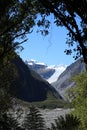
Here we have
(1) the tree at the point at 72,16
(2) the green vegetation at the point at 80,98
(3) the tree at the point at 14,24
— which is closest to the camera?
(1) the tree at the point at 72,16

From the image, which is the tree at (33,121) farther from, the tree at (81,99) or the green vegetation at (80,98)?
the tree at (81,99)

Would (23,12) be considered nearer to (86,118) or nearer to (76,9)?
(76,9)

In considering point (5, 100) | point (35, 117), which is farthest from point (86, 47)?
point (5, 100)

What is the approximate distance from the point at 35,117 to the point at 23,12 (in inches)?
333

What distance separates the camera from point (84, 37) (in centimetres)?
1574

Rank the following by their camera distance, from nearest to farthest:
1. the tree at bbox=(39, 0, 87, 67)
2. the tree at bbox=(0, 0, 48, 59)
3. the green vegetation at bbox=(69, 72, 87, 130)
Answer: the tree at bbox=(39, 0, 87, 67)
the tree at bbox=(0, 0, 48, 59)
the green vegetation at bbox=(69, 72, 87, 130)

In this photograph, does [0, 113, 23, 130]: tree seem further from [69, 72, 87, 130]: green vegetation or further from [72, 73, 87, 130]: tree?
[72, 73, 87, 130]: tree

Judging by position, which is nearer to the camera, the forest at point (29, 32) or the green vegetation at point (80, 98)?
the forest at point (29, 32)

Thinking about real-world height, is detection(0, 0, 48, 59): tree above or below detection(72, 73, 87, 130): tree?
above

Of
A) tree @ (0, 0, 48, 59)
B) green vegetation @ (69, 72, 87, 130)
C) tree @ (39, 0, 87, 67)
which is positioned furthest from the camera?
green vegetation @ (69, 72, 87, 130)

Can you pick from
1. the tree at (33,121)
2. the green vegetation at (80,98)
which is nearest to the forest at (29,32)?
the tree at (33,121)

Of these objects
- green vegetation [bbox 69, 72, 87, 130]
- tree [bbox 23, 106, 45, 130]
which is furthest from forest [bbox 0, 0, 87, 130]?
green vegetation [bbox 69, 72, 87, 130]

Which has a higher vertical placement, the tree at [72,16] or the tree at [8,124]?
the tree at [72,16]

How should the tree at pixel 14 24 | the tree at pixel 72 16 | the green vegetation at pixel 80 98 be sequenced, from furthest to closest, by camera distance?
the green vegetation at pixel 80 98 → the tree at pixel 14 24 → the tree at pixel 72 16
